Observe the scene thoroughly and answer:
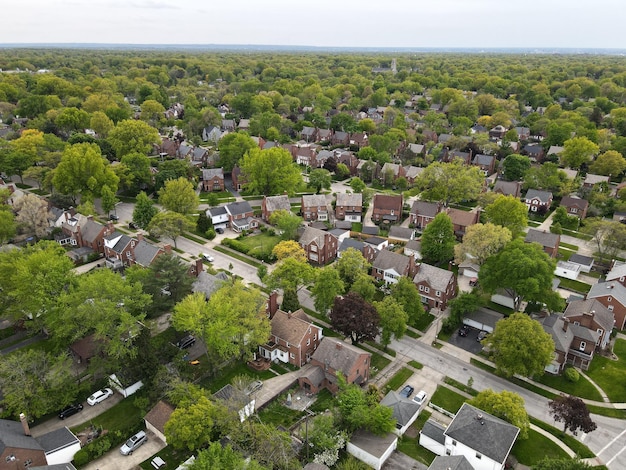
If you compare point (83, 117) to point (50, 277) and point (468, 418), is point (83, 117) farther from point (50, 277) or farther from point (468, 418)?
point (468, 418)

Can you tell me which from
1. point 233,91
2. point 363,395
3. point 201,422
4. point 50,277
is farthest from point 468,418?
point 233,91

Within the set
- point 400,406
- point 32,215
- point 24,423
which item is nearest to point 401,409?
point 400,406

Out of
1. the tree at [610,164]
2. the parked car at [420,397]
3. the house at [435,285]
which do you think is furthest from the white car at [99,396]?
the tree at [610,164]

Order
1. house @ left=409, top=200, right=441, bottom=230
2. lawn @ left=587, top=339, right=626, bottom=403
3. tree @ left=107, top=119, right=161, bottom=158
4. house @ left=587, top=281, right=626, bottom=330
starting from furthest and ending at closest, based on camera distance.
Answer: tree @ left=107, top=119, right=161, bottom=158 → house @ left=409, top=200, right=441, bottom=230 → house @ left=587, top=281, right=626, bottom=330 → lawn @ left=587, top=339, right=626, bottom=403

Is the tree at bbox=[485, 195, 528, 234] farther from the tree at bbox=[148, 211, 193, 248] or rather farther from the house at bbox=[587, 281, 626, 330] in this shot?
the tree at bbox=[148, 211, 193, 248]

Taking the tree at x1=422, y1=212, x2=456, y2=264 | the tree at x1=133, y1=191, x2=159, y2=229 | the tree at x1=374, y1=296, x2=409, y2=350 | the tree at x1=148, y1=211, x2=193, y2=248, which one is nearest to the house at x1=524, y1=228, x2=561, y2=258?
the tree at x1=422, y1=212, x2=456, y2=264

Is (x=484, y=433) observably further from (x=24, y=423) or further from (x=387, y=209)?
(x=387, y=209)
